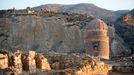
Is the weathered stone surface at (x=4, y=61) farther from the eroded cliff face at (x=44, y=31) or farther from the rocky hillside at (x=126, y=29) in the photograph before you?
the rocky hillside at (x=126, y=29)

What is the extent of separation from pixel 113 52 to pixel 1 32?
1609cm

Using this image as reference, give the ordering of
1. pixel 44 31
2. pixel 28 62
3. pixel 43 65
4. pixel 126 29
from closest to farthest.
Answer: pixel 28 62 < pixel 43 65 < pixel 44 31 < pixel 126 29

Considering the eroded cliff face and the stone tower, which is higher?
the stone tower

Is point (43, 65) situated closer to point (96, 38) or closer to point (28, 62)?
point (28, 62)

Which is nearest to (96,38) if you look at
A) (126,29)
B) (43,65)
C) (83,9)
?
(43,65)

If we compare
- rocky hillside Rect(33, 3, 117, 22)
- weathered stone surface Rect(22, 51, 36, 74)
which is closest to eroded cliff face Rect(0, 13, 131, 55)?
weathered stone surface Rect(22, 51, 36, 74)

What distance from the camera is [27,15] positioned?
228 feet

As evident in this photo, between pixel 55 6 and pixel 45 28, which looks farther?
pixel 55 6

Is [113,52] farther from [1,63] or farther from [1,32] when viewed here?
[1,63]

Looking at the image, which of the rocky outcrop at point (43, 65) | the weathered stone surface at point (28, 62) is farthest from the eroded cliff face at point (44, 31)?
the weathered stone surface at point (28, 62)

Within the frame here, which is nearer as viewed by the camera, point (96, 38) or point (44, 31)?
point (96, 38)

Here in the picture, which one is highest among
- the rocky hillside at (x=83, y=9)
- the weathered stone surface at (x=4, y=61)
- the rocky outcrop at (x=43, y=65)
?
the weathered stone surface at (x=4, y=61)

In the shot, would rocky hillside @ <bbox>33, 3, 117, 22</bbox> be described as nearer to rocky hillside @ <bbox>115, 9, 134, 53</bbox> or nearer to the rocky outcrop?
rocky hillside @ <bbox>115, 9, 134, 53</bbox>

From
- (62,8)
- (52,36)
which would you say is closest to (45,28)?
(52,36)
